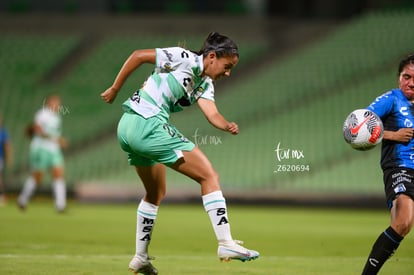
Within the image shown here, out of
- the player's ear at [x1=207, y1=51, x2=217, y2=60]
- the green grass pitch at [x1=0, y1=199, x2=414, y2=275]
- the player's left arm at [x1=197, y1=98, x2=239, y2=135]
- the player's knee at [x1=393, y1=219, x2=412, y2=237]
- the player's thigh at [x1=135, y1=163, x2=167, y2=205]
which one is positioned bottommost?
the green grass pitch at [x1=0, y1=199, x2=414, y2=275]

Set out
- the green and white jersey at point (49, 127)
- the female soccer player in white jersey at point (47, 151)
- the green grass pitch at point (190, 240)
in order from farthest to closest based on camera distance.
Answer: the green and white jersey at point (49, 127)
the female soccer player in white jersey at point (47, 151)
the green grass pitch at point (190, 240)

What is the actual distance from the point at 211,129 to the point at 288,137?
2575mm

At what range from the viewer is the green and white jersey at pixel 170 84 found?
24.0 ft

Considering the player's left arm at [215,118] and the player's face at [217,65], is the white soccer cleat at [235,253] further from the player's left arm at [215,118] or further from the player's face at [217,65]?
the player's face at [217,65]

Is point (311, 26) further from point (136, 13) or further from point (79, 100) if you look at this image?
point (79, 100)

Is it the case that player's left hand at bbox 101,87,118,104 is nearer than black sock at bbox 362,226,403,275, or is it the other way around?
black sock at bbox 362,226,403,275

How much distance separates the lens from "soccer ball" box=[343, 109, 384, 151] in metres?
7.29

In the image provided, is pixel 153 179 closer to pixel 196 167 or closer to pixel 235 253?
pixel 196 167

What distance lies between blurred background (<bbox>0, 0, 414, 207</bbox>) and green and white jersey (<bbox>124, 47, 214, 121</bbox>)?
30.5 ft

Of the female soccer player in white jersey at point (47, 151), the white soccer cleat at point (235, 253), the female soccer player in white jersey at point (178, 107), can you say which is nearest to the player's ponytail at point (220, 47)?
the female soccer player in white jersey at point (178, 107)

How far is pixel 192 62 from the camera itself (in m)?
7.34

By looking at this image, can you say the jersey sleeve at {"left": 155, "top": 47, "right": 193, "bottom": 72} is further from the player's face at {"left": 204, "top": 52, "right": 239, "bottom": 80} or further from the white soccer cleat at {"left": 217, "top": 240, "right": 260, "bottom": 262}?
the white soccer cleat at {"left": 217, "top": 240, "right": 260, "bottom": 262}

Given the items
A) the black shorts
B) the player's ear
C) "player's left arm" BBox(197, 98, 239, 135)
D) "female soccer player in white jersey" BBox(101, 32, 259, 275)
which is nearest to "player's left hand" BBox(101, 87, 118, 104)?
"female soccer player in white jersey" BBox(101, 32, 259, 275)

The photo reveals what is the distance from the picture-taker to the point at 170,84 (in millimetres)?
7363
